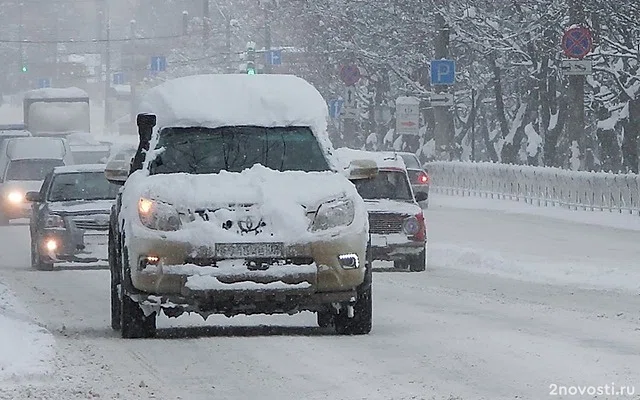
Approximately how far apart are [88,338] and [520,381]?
442cm

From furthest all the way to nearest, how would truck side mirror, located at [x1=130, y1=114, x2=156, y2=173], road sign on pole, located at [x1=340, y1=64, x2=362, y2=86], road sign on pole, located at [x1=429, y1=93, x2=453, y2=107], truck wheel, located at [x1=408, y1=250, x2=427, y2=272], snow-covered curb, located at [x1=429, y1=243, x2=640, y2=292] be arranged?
road sign on pole, located at [x1=340, y1=64, x2=362, y2=86], road sign on pole, located at [x1=429, y1=93, x2=453, y2=107], truck wheel, located at [x1=408, y1=250, x2=427, y2=272], snow-covered curb, located at [x1=429, y1=243, x2=640, y2=292], truck side mirror, located at [x1=130, y1=114, x2=156, y2=173]

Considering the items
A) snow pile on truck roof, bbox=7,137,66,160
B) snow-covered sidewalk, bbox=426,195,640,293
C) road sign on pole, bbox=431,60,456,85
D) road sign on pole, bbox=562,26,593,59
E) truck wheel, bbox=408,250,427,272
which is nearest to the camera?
snow-covered sidewalk, bbox=426,195,640,293

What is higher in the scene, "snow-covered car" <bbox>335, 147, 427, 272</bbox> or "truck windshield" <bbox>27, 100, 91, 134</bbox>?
"snow-covered car" <bbox>335, 147, 427, 272</bbox>

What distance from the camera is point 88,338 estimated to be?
14000 mm

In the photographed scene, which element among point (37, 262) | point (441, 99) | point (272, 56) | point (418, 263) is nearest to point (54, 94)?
point (272, 56)

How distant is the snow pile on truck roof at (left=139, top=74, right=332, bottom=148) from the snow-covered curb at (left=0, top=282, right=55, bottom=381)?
197 cm

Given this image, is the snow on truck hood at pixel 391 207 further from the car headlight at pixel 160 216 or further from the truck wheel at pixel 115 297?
the car headlight at pixel 160 216

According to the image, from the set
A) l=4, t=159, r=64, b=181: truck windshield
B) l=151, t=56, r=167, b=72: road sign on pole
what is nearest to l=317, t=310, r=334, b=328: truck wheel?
l=4, t=159, r=64, b=181: truck windshield

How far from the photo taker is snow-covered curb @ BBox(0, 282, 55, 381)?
443 inches

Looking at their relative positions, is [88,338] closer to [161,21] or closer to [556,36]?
[556,36]

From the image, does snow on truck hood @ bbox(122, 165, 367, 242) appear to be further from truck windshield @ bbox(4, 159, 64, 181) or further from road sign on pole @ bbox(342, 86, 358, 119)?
road sign on pole @ bbox(342, 86, 358, 119)

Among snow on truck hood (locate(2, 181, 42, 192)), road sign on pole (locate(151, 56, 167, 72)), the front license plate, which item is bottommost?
road sign on pole (locate(151, 56, 167, 72))

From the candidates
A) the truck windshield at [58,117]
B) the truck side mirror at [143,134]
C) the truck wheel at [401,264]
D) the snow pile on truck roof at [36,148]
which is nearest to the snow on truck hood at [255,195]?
the truck side mirror at [143,134]

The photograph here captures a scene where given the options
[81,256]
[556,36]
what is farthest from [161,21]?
[81,256]
